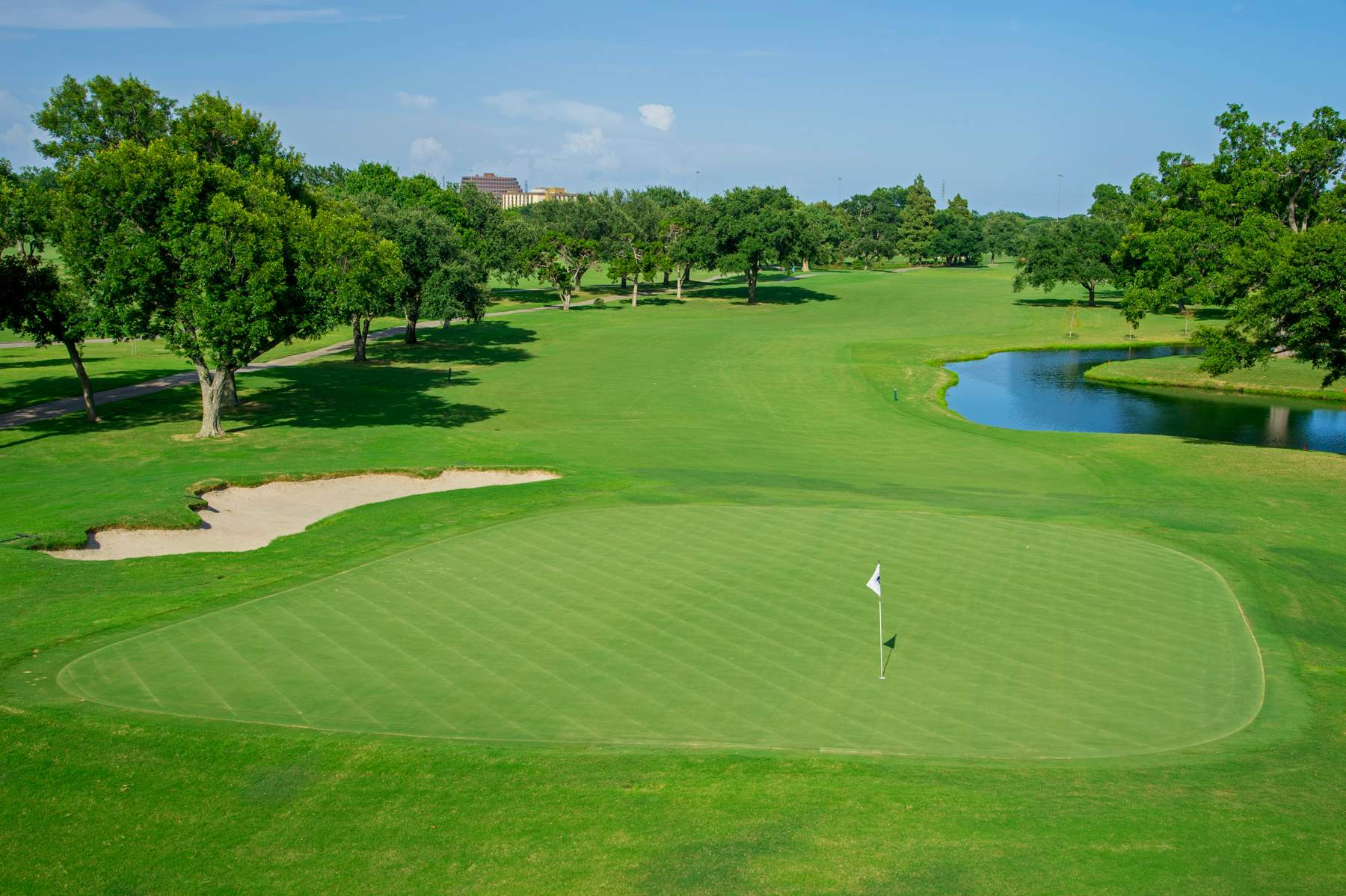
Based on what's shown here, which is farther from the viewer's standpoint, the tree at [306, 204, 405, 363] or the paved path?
the paved path

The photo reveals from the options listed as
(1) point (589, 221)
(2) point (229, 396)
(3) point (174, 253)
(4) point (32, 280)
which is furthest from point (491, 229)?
(3) point (174, 253)

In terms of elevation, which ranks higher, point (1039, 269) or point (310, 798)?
point (1039, 269)

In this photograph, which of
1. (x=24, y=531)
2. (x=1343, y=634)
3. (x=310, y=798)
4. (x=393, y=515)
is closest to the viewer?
(x=310, y=798)

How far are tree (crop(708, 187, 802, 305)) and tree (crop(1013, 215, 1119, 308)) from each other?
26121mm

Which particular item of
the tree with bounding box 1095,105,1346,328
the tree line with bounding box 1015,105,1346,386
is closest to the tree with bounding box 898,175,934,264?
the tree line with bounding box 1015,105,1346,386

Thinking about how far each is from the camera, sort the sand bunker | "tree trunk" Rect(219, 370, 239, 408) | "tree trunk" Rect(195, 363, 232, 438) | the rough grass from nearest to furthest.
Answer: the sand bunker, "tree trunk" Rect(195, 363, 232, 438), "tree trunk" Rect(219, 370, 239, 408), the rough grass

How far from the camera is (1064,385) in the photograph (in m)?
64.7

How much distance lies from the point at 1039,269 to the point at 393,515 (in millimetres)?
92403

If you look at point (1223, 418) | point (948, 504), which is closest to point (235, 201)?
point (948, 504)

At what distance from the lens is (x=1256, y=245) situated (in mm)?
41812

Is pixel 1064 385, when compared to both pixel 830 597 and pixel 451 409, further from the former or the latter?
pixel 830 597

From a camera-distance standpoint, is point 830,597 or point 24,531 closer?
point 830,597

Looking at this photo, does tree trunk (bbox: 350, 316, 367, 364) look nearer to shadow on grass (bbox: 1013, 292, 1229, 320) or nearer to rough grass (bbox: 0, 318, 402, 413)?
rough grass (bbox: 0, 318, 402, 413)

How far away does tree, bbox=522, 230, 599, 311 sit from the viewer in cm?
9969
